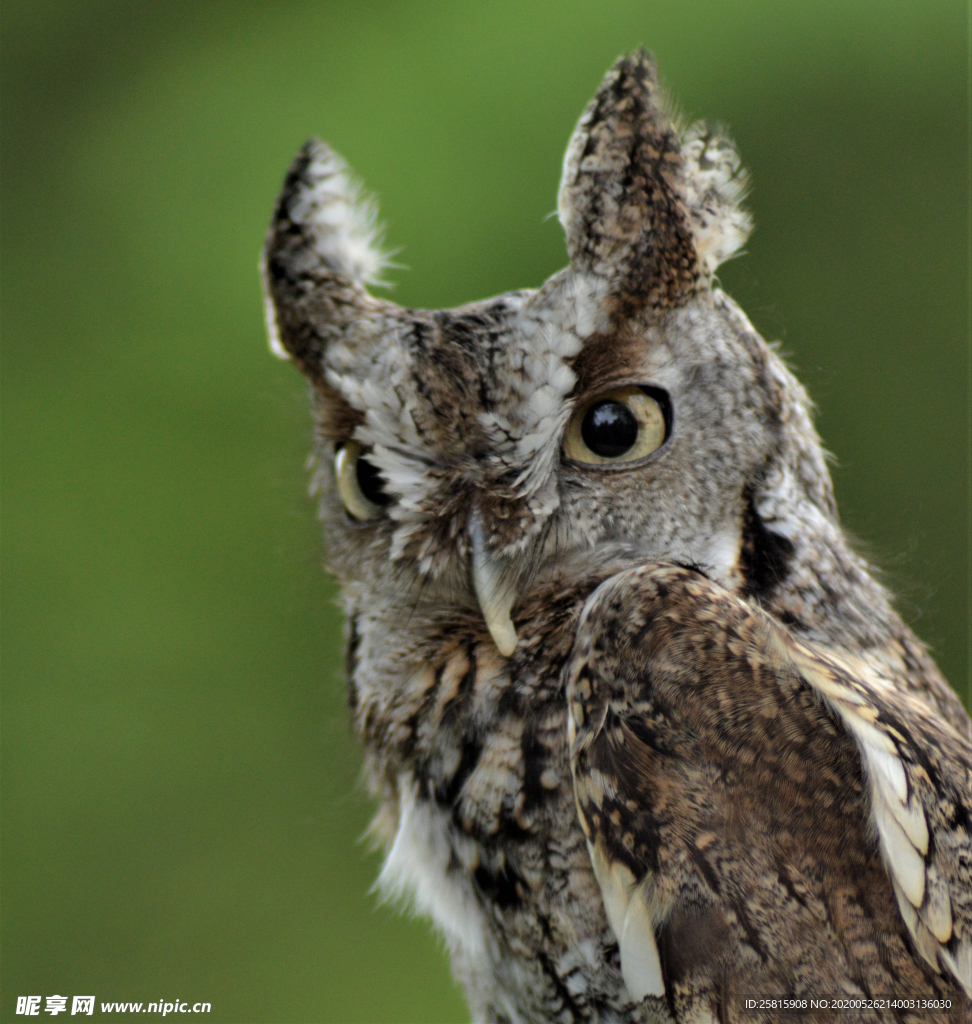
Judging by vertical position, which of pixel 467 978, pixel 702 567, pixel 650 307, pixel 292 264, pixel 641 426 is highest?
pixel 292 264

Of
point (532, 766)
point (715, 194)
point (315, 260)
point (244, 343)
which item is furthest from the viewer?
point (244, 343)

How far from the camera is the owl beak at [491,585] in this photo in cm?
105

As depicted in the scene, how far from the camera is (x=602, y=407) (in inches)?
42.3

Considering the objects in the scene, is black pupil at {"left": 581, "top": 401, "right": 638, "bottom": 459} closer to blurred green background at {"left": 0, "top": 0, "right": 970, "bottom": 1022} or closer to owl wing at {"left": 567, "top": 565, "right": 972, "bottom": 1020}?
owl wing at {"left": 567, "top": 565, "right": 972, "bottom": 1020}

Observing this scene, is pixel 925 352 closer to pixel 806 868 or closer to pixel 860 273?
pixel 860 273

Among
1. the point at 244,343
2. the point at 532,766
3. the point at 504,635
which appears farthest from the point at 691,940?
the point at 244,343

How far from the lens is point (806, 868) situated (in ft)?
2.96

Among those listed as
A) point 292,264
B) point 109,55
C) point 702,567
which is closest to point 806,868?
point 702,567

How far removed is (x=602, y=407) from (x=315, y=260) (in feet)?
1.79

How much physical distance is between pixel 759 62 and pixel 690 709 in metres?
2.48

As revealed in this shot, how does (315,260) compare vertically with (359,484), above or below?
above

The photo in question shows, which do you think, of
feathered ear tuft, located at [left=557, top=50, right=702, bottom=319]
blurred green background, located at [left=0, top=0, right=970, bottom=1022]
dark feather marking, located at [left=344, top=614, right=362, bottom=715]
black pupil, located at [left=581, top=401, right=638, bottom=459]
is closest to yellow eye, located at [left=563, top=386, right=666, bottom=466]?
black pupil, located at [left=581, top=401, right=638, bottom=459]

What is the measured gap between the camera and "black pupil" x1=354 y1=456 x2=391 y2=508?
119cm

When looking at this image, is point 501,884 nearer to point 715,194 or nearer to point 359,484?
point 359,484
